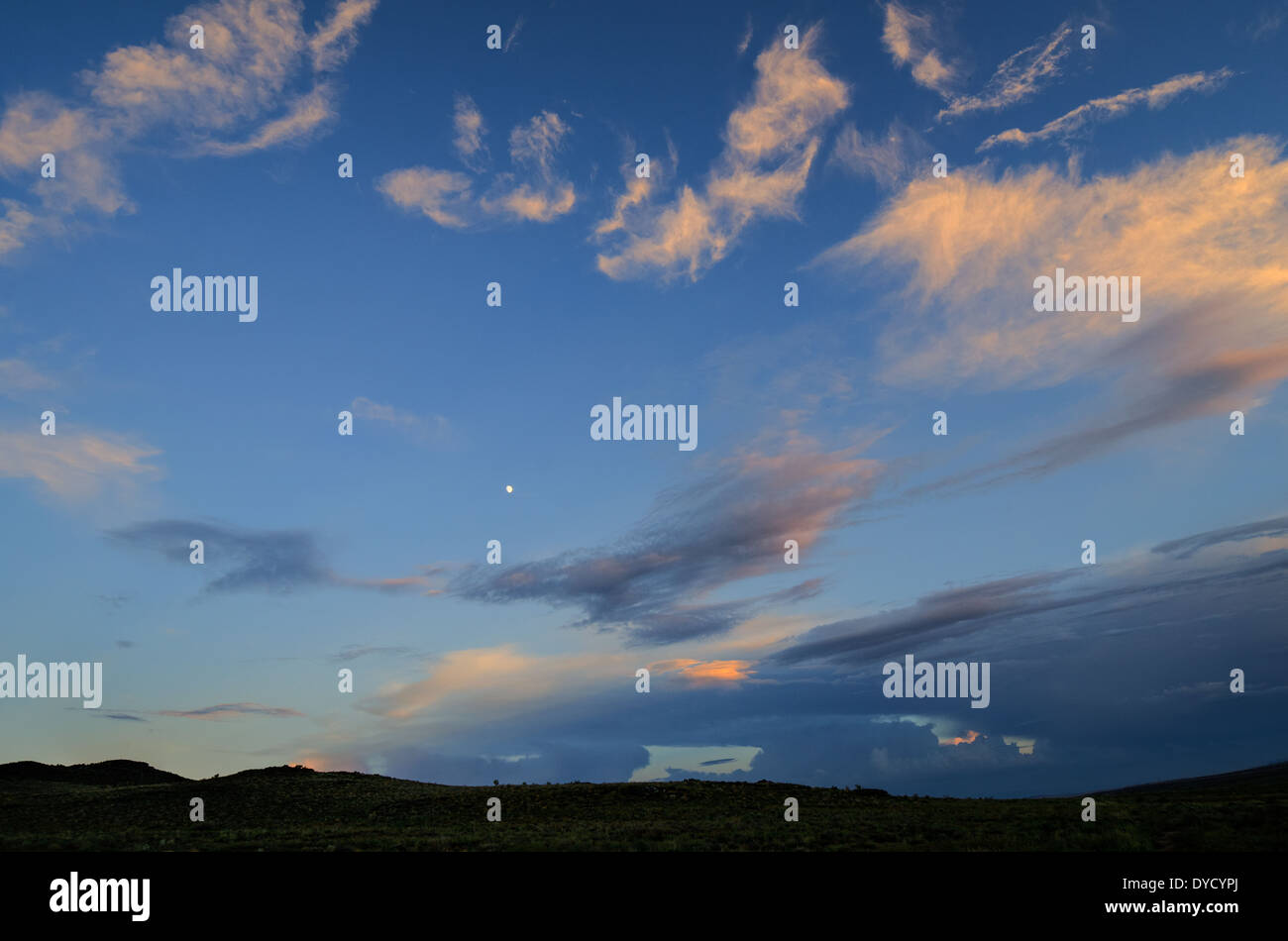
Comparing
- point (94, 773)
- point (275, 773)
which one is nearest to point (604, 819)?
point (275, 773)

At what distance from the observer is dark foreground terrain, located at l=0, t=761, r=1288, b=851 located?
105ft

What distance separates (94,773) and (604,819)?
97969mm

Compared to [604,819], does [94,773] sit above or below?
below

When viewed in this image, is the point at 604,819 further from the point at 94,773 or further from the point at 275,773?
the point at 94,773

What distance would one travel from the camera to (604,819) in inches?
1817

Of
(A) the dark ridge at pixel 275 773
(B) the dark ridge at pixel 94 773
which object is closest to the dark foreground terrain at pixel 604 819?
(A) the dark ridge at pixel 275 773

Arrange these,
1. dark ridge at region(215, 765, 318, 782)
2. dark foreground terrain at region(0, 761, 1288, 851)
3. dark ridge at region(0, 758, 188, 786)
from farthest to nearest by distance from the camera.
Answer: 1. dark ridge at region(0, 758, 188, 786)
2. dark ridge at region(215, 765, 318, 782)
3. dark foreground terrain at region(0, 761, 1288, 851)

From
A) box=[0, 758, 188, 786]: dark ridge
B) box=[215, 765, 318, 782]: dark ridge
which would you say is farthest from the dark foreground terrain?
box=[0, 758, 188, 786]: dark ridge

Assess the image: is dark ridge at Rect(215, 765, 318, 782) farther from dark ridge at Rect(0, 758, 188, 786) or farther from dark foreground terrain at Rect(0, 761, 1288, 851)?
dark ridge at Rect(0, 758, 188, 786)

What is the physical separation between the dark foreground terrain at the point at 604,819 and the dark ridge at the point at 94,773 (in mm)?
30787

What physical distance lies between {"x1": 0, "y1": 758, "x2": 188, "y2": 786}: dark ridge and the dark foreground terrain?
101 ft
